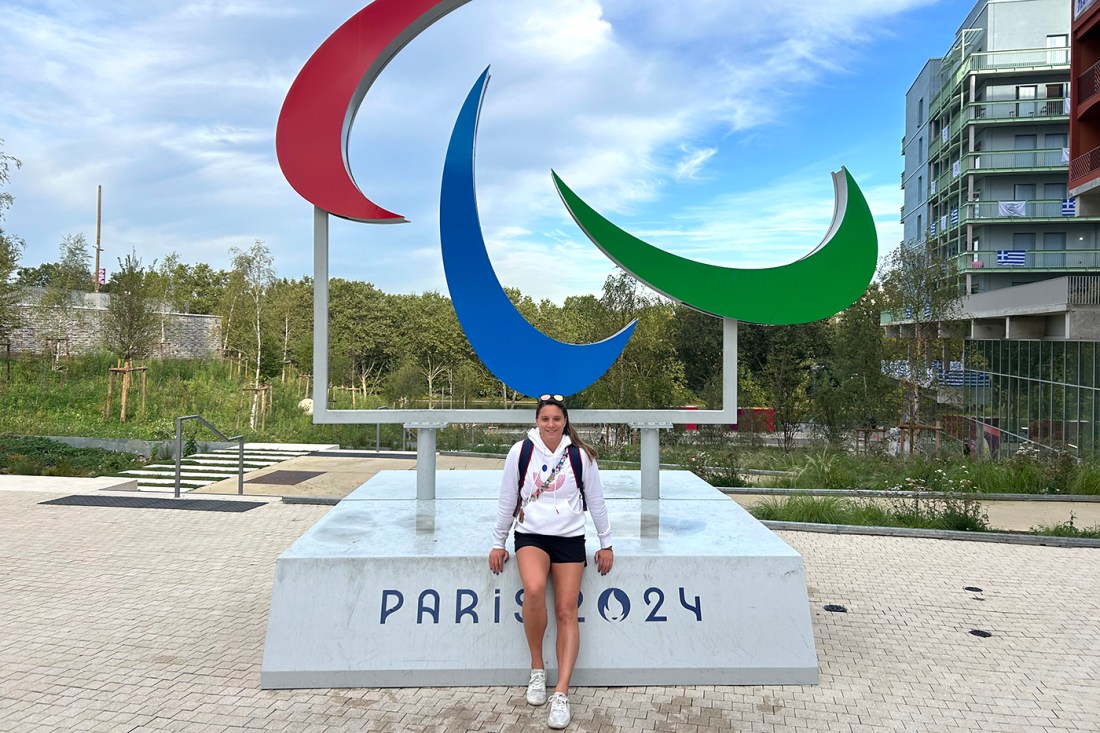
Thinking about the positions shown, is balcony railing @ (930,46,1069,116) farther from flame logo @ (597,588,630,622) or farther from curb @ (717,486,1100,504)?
flame logo @ (597,588,630,622)

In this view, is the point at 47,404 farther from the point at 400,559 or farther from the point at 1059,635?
the point at 1059,635

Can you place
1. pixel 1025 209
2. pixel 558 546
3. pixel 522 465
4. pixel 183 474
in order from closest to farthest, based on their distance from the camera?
1. pixel 558 546
2. pixel 522 465
3. pixel 183 474
4. pixel 1025 209

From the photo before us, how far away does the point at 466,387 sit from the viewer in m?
20.8

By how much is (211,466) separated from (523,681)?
12.8 metres

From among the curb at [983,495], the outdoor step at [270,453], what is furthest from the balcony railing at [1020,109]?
the outdoor step at [270,453]

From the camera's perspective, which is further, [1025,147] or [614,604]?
[1025,147]

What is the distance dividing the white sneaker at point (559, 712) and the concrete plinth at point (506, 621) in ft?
1.51

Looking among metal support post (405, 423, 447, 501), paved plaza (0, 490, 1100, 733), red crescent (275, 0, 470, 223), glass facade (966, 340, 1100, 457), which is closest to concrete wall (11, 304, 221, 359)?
paved plaza (0, 490, 1100, 733)

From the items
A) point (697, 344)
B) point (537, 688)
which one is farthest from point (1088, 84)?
point (537, 688)

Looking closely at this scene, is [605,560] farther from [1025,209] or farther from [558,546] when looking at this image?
[1025,209]

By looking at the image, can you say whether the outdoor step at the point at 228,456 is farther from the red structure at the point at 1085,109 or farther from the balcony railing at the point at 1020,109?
the balcony railing at the point at 1020,109

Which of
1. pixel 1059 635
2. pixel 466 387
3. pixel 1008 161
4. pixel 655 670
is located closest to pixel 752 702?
pixel 655 670

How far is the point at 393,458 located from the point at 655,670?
13.0 m

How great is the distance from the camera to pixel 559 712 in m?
4.03
